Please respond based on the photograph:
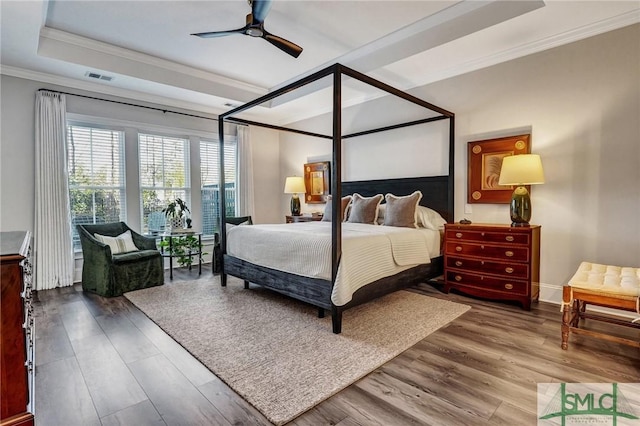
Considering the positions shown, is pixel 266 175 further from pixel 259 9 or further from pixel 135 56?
pixel 259 9

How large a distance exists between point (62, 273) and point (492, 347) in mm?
5078

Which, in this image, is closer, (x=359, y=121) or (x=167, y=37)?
(x=167, y=37)


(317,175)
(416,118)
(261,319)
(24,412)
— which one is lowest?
(261,319)

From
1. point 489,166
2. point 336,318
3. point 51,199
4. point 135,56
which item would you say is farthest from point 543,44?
point 51,199

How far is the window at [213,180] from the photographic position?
585cm

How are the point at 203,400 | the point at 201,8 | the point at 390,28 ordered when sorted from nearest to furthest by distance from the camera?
the point at 203,400 → the point at 201,8 → the point at 390,28

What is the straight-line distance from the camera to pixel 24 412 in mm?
1402

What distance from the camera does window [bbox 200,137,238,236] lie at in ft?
19.2

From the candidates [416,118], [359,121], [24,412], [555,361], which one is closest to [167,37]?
[359,121]

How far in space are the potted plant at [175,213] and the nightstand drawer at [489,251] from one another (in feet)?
12.9

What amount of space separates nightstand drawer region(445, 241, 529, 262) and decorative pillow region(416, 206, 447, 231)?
0.36 m

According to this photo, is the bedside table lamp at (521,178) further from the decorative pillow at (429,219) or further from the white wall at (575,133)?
the decorative pillow at (429,219)

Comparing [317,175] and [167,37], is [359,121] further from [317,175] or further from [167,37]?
[167,37]

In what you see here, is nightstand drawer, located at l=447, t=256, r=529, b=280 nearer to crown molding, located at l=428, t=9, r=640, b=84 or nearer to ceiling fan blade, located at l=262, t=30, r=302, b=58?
crown molding, located at l=428, t=9, r=640, b=84
